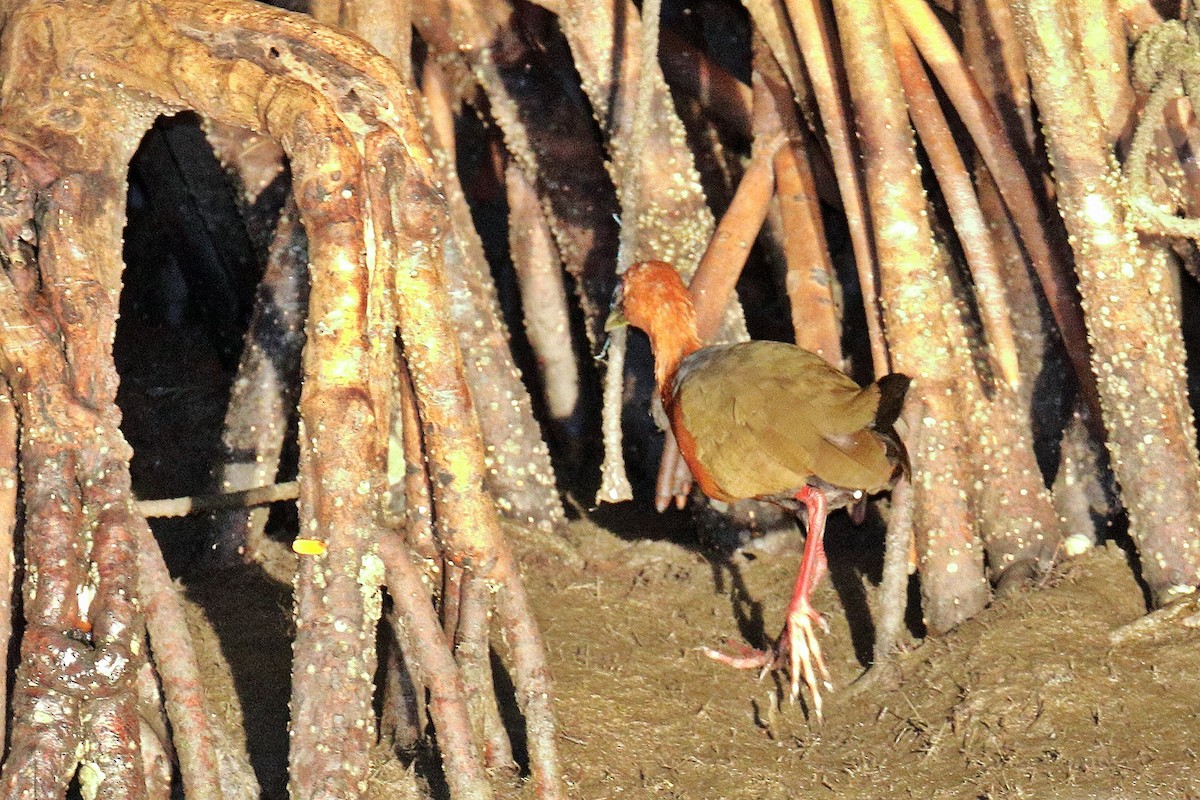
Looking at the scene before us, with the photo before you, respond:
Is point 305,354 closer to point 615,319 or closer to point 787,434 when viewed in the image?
point 787,434

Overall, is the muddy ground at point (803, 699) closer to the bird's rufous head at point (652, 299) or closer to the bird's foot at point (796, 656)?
the bird's foot at point (796, 656)

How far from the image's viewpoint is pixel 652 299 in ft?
15.4

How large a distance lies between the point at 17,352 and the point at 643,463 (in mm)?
3205

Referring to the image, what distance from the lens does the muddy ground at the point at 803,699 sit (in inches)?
147

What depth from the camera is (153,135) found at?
6449mm

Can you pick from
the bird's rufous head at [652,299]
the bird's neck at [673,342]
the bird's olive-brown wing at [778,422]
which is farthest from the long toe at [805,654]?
the bird's rufous head at [652,299]

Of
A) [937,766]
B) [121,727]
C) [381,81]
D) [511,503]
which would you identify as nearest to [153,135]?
[511,503]

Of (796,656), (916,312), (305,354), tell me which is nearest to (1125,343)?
(916,312)

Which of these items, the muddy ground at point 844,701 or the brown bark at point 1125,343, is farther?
the brown bark at point 1125,343

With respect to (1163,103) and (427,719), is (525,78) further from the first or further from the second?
(427,719)

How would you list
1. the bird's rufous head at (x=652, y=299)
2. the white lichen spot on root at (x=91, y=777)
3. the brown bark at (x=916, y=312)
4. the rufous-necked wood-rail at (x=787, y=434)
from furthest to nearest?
the bird's rufous head at (x=652, y=299) < the brown bark at (x=916, y=312) < the rufous-necked wood-rail at (x=787, y=434) < the white lichen spot on root at (x=91, y=777)

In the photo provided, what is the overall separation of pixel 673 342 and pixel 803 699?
1288 millimetres

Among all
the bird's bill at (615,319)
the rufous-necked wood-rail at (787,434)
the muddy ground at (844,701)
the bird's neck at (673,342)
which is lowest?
the muddy ground at (844,701)

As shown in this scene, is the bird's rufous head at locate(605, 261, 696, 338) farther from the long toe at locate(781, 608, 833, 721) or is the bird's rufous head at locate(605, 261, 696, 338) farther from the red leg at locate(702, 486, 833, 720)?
the long toe at locate(781, 608, 833, 721)
